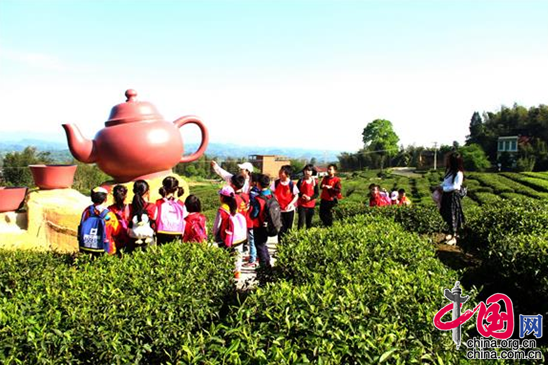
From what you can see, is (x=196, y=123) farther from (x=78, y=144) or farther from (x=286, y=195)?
(x=286, y=195)

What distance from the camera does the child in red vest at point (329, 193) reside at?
6.59m

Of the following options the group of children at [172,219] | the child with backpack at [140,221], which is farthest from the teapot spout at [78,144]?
the child with backpack at [140,221]

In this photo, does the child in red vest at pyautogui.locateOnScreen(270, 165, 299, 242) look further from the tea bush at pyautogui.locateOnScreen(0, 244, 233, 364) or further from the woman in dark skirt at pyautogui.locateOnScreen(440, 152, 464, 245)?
the tea bush at pyautogui.locateOnScreen(0, 244, 233, 364)

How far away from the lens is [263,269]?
3.87 meters

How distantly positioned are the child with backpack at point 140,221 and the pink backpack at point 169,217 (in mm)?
63

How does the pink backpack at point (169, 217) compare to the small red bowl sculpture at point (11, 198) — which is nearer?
the pink backpack at point (169, 217)

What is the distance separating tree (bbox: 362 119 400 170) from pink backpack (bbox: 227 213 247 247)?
49705mm

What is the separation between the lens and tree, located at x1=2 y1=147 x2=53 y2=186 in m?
26.3

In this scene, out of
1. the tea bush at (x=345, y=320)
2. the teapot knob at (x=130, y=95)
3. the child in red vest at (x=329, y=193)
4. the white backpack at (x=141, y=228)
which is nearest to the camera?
the tea bush at (x=345, y=320)

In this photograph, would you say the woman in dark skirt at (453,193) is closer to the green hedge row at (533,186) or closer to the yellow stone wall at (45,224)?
the yellow stone wall at (45,224)

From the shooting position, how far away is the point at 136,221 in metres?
3.91

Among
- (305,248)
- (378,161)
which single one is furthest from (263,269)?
(378,161)

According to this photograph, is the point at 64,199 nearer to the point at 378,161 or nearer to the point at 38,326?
the point at 38,326

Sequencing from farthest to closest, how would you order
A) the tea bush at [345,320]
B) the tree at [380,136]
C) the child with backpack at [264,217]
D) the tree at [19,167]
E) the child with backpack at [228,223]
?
1. the tree at [380,136]
2. the tree at [19,167]
3. the child with backpack at [264,217]
4. the child with backpack at [228,223]
5. the tea bush at [345,320]
